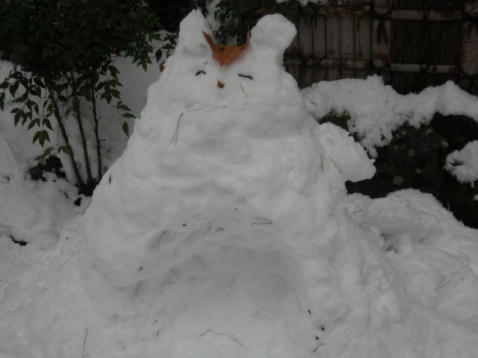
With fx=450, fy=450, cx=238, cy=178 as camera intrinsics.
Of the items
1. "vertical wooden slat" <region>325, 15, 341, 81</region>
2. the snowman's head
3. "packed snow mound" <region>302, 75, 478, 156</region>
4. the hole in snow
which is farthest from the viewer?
"vertical wooden slat" <region>325, 15, 341, 81</region>

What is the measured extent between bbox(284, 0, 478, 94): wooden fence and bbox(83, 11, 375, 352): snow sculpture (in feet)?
6.01

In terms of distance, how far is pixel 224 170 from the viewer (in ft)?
6.42

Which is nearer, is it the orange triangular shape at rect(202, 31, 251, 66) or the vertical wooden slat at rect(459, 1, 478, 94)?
the orange triangular shape at rect(202, 31, 251, 66)

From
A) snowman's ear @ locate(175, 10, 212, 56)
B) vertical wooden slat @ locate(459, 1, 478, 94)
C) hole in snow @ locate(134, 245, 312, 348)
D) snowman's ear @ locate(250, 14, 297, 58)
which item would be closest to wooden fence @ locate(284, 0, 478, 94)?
vertical wooden slat @ locate(459, 1, 478, 94)

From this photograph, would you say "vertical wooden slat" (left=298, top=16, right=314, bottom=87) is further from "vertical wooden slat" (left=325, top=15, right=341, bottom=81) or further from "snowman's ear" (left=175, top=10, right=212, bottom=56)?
"snowman's ear" (left=175, top=10, right=212, bottom=56)

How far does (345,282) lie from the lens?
2098mm

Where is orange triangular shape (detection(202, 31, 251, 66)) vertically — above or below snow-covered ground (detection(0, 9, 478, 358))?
above

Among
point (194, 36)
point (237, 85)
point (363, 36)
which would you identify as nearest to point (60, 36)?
point (194, 36)

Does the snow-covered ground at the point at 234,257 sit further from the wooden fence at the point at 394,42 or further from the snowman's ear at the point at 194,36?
the wooden fence at the point at 394,42

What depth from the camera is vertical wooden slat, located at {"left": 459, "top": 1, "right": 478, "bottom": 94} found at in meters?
3.29

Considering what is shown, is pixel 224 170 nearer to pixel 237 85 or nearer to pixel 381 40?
pixel 237 85

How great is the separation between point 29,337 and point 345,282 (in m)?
1.61

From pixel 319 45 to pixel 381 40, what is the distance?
0.51 meters

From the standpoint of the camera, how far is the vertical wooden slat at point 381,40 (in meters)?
3.49
